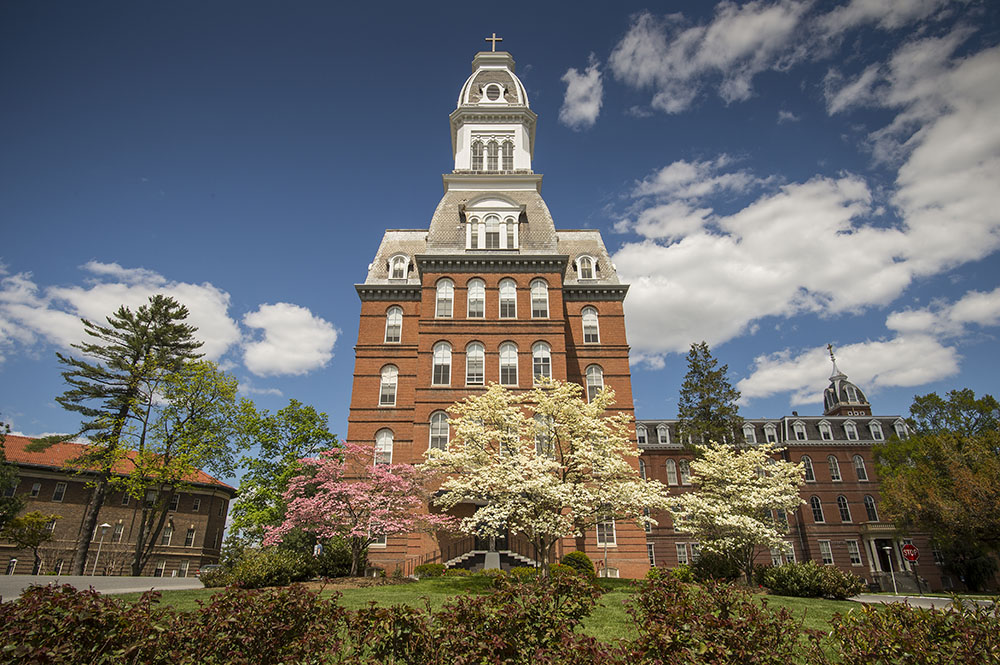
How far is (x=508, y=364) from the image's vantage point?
29078mm

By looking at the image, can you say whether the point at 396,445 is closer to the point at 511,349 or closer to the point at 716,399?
the point at 511,349

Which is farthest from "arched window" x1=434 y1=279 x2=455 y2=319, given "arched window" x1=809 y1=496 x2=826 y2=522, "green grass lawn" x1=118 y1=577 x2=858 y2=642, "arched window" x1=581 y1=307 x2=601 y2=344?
"arched window" x1=809 y1=496 x2=826 y2=522

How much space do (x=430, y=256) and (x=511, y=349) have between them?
7158 mm

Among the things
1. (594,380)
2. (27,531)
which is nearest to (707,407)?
(594,380)

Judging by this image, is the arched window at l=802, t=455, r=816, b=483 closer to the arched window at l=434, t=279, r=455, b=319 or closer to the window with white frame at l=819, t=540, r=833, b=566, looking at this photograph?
the window with white frame at l=819, t=540, r=833, b=566

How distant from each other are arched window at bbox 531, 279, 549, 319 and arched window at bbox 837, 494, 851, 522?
123ft

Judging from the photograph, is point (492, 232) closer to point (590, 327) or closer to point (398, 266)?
point (398, 266)

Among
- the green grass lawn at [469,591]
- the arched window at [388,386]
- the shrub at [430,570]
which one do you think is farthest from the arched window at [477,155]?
the green grass lawn at [469,591]

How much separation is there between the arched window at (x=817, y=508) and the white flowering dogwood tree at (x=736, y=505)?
23.8 m

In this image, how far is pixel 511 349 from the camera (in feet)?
96.3

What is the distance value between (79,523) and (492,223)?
42612mm

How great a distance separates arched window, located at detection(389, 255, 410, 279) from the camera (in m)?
33.9

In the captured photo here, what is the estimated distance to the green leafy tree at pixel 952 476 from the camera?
91.5 feet

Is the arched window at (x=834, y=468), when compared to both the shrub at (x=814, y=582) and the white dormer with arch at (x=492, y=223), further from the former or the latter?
the white dormer with arch at (x=492, y=223)
